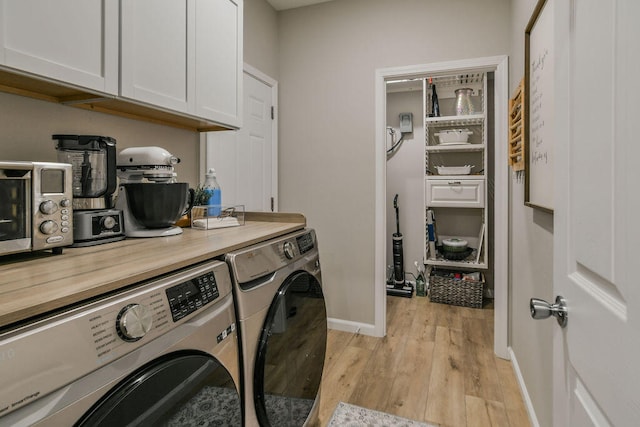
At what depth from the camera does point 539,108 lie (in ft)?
5.00

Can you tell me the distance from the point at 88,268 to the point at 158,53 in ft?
3.16

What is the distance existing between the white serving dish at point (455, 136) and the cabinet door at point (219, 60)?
2408mm

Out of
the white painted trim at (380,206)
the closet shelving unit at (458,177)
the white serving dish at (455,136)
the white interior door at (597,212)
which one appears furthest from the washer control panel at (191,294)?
the white serving dish at (455,136)

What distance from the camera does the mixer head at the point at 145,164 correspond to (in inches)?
56.7

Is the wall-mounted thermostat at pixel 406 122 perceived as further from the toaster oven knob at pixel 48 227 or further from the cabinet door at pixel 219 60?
the toaster oven knob at pixel 48 227

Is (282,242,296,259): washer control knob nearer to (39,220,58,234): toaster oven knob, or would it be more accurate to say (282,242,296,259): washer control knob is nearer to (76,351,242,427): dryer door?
(76,351,242,427): dryer door

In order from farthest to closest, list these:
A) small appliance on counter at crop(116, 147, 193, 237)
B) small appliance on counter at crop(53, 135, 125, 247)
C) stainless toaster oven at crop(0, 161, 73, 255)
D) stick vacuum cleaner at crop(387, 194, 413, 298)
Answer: stick vacuum cleaner at crop(387, 194, 413, 298)
small appliance on counter at crop(116, 147, 193, 237)
small appliance on counter at crop(53, 135, 125, 247)
stainless toaster oven at crop(0, 161, 73, 255)

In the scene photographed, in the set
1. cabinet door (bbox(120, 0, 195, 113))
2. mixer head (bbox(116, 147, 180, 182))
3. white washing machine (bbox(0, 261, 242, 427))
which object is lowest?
white washing machine (bbox(0, 261, 242, 427))

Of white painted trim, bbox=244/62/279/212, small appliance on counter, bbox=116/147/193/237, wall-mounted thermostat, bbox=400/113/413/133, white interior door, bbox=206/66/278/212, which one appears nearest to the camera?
small appliance on counter, bbox=116/147/193/237

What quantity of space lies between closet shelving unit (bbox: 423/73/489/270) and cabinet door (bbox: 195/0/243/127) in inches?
88.0

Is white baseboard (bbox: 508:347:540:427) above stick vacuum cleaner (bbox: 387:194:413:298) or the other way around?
the other way around

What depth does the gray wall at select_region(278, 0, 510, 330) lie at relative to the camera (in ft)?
8.66

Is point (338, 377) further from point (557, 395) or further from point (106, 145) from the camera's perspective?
point (106, 145)

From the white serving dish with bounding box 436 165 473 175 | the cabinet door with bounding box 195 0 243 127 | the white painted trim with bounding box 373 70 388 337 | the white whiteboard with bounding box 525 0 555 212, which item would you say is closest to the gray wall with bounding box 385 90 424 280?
the white serving dish with bounding box 436 165 473 175
